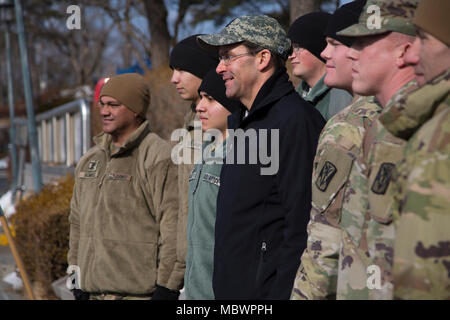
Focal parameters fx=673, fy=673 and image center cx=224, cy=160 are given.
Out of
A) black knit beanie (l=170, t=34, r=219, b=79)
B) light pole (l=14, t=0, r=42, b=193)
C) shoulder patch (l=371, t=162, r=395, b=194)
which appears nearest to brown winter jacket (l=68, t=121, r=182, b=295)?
black knit beanie (l=170, t=34, r=219, b=79)

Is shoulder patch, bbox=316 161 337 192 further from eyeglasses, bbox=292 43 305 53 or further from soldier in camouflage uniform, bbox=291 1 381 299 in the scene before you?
eyeglasses, bbox=292 43 305 53

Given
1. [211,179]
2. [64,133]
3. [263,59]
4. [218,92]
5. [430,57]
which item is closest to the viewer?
[430,57]

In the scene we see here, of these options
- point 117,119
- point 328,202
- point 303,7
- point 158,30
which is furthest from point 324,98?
point 158,30

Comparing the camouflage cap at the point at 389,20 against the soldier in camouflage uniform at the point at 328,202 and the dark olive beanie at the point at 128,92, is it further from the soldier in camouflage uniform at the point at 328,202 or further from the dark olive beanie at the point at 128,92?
the dark olive beanie at the point at 128,92

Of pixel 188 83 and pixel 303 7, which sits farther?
pixel 303 7

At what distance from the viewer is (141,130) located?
4402mm

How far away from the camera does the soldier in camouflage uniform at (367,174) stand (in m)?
2.14

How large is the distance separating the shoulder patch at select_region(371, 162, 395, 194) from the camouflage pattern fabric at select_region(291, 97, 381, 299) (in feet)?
1.13

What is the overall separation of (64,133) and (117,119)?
44.0 feet

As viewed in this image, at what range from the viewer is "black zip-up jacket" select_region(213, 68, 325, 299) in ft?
9.02

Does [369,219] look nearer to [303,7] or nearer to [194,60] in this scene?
[194,60]

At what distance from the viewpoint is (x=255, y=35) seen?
127 inches

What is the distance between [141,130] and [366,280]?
8.06ft
